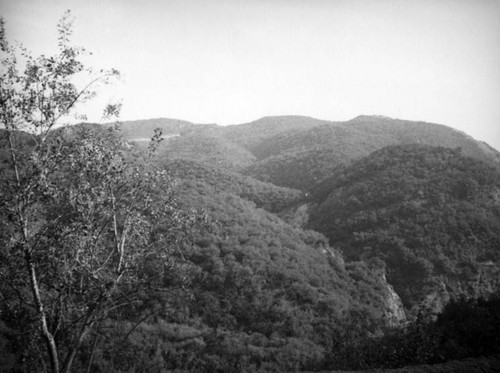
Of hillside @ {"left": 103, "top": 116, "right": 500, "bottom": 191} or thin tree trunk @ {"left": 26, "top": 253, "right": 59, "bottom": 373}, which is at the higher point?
hillside @ {"left": 103, "top": 116, "right": 500, "bottom": 191}

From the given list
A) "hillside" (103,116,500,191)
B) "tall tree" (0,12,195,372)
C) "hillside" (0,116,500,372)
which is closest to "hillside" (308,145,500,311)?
"hillside" (0,116,500,372)

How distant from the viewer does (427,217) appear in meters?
33.9

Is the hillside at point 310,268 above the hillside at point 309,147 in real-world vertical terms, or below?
below

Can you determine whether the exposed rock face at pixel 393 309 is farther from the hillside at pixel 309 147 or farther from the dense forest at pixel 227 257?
the hillside at pixel 309 147

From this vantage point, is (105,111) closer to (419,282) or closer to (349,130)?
(419,282)

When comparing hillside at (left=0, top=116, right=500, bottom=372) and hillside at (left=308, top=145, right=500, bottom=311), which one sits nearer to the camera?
hillside at (left=0, top=116, right=500, bottom=372)

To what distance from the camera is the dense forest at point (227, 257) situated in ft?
22.6

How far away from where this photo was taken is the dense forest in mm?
6898

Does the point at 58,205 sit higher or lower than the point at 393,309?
higher

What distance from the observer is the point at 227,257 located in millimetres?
25781

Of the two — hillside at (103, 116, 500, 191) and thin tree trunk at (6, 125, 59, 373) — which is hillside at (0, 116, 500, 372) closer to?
thin tree trunk at (6, 125, 59, 373)

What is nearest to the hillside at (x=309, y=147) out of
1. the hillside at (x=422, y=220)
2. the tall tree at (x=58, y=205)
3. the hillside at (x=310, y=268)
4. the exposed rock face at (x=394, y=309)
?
the hillside at (x=310, y=268)

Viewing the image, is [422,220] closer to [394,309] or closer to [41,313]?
[394,309]

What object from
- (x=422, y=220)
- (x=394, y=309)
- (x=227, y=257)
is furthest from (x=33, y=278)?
(x=422, y=220)
